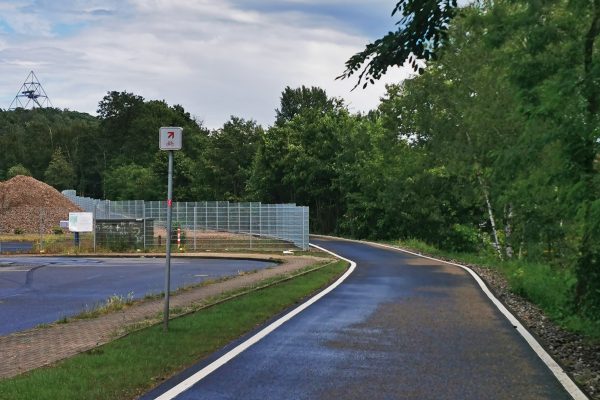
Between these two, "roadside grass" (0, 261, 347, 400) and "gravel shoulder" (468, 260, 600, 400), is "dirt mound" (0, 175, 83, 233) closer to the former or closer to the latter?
"roadside grass" (0, 261, 347, 400)

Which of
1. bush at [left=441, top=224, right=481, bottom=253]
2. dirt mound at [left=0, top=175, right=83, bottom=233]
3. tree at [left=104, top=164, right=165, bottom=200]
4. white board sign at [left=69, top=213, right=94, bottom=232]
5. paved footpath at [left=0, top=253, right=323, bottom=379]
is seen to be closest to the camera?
paved footpath at [left=0, top=253, right=323, bottom=379]

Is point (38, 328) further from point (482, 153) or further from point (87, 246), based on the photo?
point (87, 246)

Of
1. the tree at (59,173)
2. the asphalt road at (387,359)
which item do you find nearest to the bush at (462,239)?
the asphalt road at (387,359)

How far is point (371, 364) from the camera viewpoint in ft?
24.5

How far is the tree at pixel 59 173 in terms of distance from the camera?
106m

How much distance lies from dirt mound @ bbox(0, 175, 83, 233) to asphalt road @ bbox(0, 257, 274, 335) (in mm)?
31872

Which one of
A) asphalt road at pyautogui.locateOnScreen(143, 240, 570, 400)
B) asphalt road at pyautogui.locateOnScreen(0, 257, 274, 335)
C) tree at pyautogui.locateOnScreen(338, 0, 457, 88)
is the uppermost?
tree at pyautogui.locateOnScreen(338, 0, 457, 88)

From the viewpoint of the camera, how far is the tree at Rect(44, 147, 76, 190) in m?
106

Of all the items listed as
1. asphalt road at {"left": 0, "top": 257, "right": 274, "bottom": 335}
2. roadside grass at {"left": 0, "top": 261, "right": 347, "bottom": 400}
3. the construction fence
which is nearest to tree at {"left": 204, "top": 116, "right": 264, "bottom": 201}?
the construction fence

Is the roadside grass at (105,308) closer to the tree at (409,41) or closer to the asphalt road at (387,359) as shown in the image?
the asphalt road at (387,359)

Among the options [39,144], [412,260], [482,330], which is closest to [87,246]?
[412,260]

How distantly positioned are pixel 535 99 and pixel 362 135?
41.7m

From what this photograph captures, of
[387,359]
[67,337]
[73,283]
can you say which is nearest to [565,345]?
[387,359]

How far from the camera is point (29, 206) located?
60.9 metres
